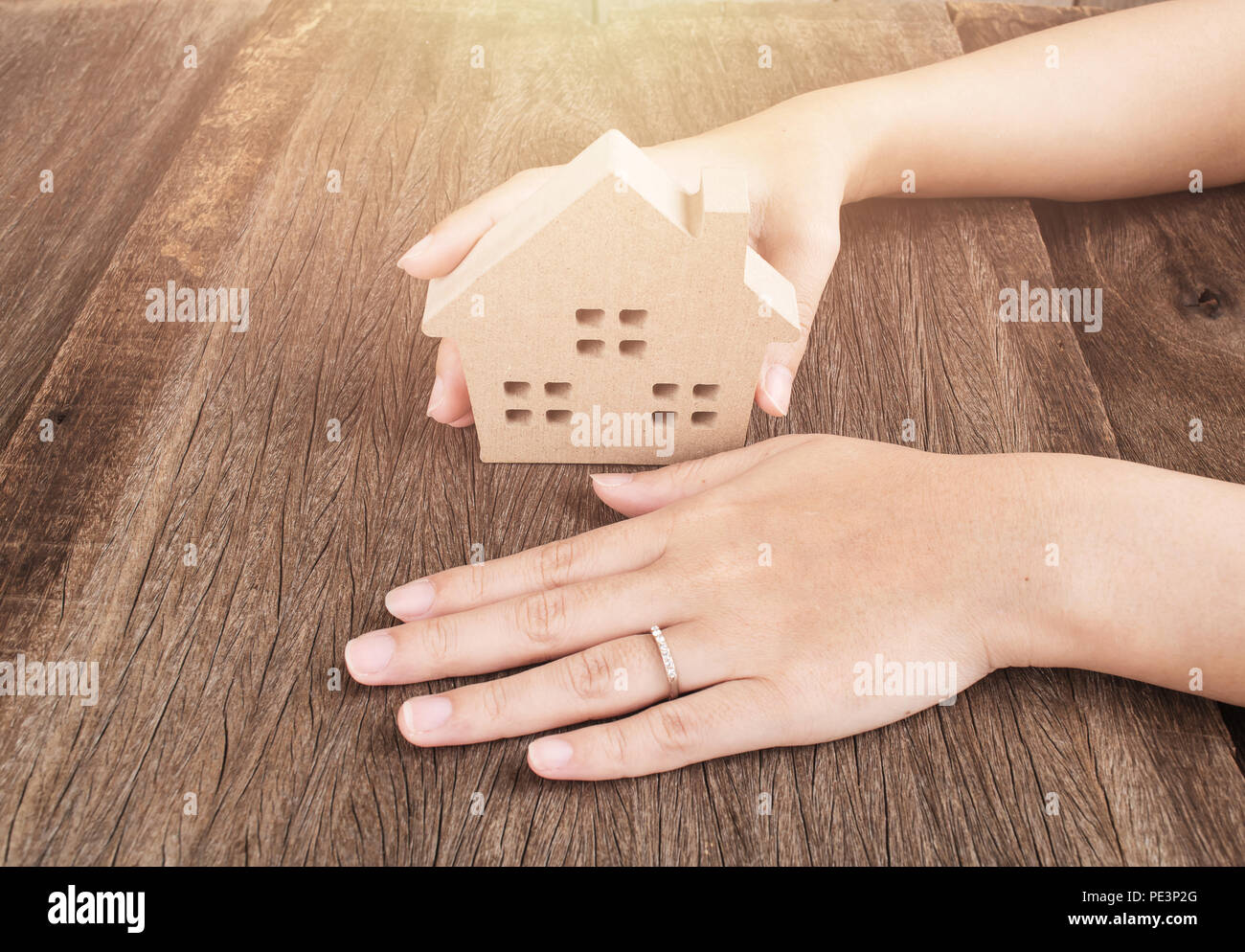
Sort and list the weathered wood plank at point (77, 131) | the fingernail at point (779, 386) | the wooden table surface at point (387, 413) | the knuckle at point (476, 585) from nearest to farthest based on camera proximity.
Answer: the wooden table surface at point (387, 413) → the knuckle at point (476, 585) → the fingernail at point (779, 386) → the weathered wood plank at point (77, 131)

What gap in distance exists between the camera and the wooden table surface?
677 millimetres

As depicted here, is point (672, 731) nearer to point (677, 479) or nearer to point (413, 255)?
point (677, 479)

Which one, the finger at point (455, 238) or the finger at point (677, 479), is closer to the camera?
the finger at point (677, 479)

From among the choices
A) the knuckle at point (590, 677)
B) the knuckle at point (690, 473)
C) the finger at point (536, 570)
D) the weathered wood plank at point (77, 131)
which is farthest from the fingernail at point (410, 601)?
the weathered wood plank at point (77, 131)

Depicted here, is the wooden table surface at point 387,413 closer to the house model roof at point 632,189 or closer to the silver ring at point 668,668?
the silver ring at point 668,668

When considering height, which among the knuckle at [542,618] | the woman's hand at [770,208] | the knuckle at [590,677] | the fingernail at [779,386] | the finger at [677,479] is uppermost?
the woman's hand at [770,208]

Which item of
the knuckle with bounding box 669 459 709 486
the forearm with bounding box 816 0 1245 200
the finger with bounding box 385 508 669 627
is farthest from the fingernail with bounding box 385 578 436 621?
the forearm with bounding box 816 0 1245 200

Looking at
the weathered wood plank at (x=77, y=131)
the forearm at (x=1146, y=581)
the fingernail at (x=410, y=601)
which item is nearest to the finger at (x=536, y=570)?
the fingernail at (x=410, y=601)

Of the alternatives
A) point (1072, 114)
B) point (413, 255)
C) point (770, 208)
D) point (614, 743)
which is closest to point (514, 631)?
point (614, 743)

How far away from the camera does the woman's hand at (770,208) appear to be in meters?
0.90

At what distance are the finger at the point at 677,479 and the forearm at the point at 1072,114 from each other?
0.41 metres

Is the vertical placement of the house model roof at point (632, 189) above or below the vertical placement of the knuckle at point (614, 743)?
above

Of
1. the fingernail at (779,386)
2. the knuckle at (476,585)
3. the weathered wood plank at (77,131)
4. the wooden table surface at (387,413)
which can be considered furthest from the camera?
the weathered wood plank at (77,131)
